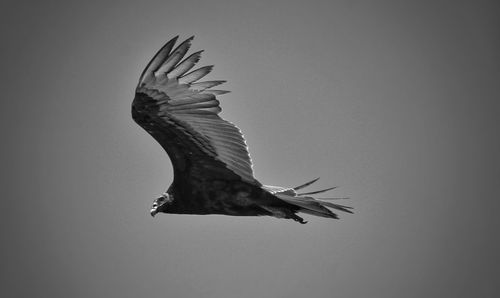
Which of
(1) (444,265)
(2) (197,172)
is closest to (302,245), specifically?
(1) (444,265)

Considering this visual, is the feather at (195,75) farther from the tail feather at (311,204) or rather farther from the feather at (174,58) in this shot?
the tail feather at (311,204)

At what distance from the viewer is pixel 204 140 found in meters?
11.2

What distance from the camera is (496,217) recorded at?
179125 millimetres

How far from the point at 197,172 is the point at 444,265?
152 metres

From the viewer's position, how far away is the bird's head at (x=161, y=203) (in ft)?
37.8

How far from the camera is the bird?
10945 mm

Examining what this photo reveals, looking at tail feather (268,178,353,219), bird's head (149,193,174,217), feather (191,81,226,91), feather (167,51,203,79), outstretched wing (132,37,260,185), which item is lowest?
bird's head (149,193,174,217)

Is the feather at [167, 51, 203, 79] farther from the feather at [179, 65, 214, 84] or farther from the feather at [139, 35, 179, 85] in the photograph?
the feather at [139, 35, 179, 85]

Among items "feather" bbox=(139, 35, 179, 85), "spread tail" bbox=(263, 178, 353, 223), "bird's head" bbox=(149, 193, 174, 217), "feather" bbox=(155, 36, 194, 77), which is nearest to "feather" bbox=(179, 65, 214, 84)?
"feather" bbox=(155, 36, 194, 77)

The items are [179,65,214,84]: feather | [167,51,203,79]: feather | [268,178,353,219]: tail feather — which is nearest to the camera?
[268,178,353,219]: tail feather

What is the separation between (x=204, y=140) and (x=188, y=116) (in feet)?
1.24

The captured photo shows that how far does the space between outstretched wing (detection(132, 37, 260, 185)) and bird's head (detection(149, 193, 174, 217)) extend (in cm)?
69

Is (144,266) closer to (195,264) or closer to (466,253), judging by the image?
(195,264)

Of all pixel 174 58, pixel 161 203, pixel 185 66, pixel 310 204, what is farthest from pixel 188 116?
pixel 310 204
